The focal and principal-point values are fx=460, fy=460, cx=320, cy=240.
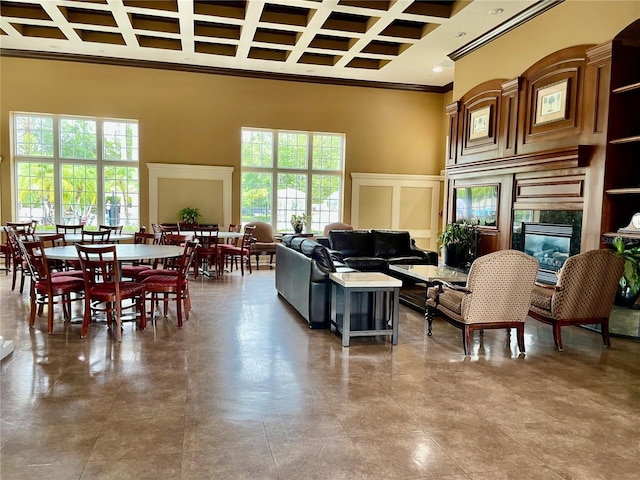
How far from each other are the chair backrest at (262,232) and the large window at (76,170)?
8.53 ft

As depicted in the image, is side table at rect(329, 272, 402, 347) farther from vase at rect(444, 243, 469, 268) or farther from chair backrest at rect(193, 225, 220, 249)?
chair backrest at rect(193, 225, 220, 249)

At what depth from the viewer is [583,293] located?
4266 millimetres

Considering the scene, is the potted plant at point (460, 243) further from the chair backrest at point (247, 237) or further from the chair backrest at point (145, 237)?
the chair backrest at point (145, 237)

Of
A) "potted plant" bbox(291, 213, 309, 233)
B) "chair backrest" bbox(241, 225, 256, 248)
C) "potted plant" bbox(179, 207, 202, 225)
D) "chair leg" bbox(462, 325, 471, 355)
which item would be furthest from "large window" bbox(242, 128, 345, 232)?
"chair leg" bbox(462, 325, 471, 355)

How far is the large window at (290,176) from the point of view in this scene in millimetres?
10523

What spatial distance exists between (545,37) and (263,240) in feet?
20.6

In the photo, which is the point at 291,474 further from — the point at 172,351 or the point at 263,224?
the point at 263,224

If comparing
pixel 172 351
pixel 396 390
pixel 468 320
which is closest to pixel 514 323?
pixel 468 320

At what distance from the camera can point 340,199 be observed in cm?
1103

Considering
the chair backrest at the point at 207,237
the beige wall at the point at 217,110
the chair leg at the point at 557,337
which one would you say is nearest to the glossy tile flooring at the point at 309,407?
the chair leg at the point at 557,337

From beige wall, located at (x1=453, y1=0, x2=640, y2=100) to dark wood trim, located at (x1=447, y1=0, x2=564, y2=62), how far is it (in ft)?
0.21

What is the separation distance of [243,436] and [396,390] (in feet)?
3.98

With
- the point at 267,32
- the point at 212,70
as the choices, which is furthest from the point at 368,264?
the point at 212,70

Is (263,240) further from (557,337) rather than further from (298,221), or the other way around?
(557,337)
